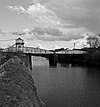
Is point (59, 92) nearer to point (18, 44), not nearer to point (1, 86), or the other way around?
point (1, 86)

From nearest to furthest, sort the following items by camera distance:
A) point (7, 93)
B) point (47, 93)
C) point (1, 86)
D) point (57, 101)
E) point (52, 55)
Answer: point (7, 93)
point (1, 86)
point (57, 101)
point (47, 93)
point (52, 55)

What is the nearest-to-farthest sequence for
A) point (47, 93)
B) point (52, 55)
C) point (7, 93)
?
1. point (7, 93)
2. point (47, 93)
3. point (52, 55)

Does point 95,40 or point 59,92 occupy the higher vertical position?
point 95,40

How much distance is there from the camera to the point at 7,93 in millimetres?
13359

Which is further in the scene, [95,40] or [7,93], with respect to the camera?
[95,40]

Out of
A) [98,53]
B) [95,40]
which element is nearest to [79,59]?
[95,40]

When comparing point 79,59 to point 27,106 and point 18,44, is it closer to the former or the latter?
point 18,44

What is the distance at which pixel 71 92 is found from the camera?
34250mm

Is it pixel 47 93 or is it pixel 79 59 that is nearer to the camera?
pixel 47 93

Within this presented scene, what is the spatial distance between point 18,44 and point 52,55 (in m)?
23.2

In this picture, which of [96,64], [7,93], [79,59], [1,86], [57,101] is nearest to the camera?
[7,93]

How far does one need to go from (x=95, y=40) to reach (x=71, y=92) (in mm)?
88226

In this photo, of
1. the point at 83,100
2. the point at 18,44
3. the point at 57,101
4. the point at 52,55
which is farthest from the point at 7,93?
the point at 52,55

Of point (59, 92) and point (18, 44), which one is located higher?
point (18, 44)
